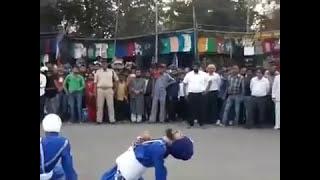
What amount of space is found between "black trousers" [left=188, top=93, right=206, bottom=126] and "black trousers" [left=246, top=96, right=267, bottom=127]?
0.25 m

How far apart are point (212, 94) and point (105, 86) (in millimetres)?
593

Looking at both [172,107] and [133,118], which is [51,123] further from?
[172,107]

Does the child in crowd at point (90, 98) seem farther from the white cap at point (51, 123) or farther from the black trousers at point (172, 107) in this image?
the black trousers at point (172, 107)

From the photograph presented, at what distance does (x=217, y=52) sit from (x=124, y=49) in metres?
0.48

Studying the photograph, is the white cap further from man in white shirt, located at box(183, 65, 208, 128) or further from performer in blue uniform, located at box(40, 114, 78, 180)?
man in white shirt, located at box(183, 65, 208, 128)

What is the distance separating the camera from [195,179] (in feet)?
8.30

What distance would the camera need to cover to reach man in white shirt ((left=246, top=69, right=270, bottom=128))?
105 inches

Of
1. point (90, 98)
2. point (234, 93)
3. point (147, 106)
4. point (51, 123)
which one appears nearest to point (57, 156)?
point (51, 123)

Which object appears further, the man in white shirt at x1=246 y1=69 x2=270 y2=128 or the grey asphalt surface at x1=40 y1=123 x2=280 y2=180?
the man in white shirt at x1=246 y1=69 x2=270 y2=128

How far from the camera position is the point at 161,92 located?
8.95 feet

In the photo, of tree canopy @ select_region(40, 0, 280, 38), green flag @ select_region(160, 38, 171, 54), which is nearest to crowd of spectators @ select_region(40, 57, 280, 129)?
green flag @ select_region(160, 38, 171, 54)
